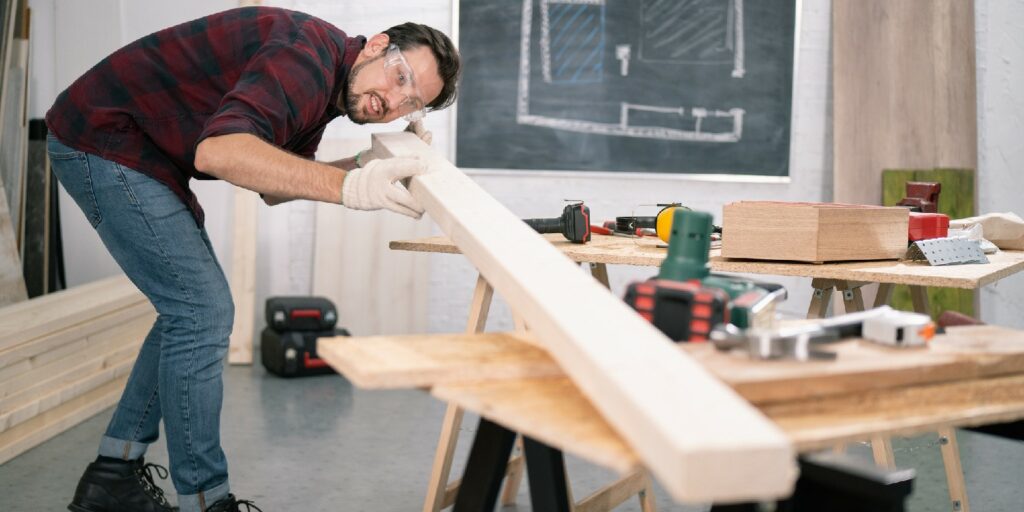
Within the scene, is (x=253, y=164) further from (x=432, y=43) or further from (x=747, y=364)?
(x=747, y=364)

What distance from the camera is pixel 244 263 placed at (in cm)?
466

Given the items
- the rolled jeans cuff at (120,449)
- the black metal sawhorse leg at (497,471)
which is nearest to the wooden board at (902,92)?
the rolled jeans cuff at (120,449)

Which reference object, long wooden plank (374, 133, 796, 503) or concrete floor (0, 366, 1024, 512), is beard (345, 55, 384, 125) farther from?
concrete floor (0, 366, 1024, 512)

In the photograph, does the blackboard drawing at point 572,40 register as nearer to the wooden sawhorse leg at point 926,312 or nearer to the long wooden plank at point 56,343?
the long wooden plank at point 56,343

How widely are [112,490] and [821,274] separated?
1773 millimetres

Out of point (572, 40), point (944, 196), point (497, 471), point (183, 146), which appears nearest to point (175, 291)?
point (183, 146)

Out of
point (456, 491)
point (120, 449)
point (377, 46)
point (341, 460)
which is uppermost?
point (377, 46)

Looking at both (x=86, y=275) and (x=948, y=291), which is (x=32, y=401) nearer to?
(x=86, y=275)

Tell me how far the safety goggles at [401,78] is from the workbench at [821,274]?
15.3 inches

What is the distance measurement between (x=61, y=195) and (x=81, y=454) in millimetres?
1991

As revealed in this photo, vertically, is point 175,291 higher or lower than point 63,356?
higher

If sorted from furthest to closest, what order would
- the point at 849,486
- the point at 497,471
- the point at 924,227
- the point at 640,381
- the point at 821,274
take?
1. the point at 924,227
2. the point at 821,274
3. the point at 497,471
4. the point at 849,486
5. the point at 640,381

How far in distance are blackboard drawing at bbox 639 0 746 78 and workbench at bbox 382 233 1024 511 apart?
2.15 meters

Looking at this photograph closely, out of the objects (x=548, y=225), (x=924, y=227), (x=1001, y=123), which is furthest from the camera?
(x=1001, y=123)
